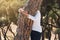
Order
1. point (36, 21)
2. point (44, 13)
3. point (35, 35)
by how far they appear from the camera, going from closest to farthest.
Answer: point (36, 21) < point (35, 35) < point (44, 13)

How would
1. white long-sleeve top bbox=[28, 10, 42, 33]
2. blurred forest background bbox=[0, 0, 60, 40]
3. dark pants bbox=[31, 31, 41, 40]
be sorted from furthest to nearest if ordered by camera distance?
blurred forest background bbox=[0, 0, 60, 40] < dark pants bbox=[31, 31, 41, 40] < white long-sleeve top bbox=[28, 10, 42, 33]

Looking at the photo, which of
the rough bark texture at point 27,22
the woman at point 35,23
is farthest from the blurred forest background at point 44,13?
the woman at point 35,23

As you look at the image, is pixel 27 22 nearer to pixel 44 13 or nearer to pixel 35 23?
pixel 35 23

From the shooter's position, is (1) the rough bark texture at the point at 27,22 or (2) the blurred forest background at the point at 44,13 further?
(2) the blurred forest background at the point at 44,13

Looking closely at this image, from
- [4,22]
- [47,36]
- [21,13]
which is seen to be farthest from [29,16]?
[47,36]

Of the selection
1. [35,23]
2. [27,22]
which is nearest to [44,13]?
[27,22]

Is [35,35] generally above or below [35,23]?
below

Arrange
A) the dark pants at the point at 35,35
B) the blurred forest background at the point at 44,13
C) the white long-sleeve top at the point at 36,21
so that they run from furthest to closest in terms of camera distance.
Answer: the blurred forest background at the point at 44,13, the dark pants at the point at 35,35, the white long-sleeve top at the point at 36,21

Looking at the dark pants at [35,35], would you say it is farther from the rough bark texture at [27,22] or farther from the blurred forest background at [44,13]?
the blurred forest background at [44,13]

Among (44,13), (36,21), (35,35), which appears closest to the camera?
(36,21)

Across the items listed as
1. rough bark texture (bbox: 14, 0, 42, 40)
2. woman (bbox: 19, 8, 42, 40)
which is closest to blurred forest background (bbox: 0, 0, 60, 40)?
rough bark texture (bbox: 14, 0, 42, 40)

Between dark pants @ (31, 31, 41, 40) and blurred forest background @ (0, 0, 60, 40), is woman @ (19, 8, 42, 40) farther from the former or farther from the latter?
blurred forest background @ (0, 0, 60, 40)

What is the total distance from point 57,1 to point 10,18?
3.95 metres

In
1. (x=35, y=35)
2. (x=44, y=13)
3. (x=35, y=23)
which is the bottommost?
(x=35, y=35)
